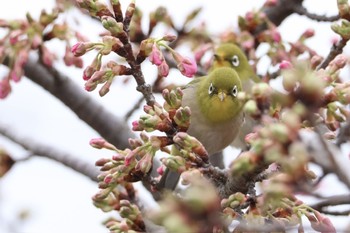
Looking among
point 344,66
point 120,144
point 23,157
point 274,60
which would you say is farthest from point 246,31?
point 344,66

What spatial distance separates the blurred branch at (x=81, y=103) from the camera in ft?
14.7

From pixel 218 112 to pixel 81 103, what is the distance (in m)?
0.90

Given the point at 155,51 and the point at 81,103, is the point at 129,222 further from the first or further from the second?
the point at 81,103

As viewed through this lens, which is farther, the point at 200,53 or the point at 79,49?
the point at 200,53

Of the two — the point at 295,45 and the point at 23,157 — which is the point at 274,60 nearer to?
the point at 295,45

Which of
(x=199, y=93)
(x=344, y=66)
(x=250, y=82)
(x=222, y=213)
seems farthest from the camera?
(x=250, y=82)

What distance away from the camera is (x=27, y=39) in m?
4.18

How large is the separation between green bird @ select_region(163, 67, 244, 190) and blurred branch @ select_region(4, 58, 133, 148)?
0.47 metres

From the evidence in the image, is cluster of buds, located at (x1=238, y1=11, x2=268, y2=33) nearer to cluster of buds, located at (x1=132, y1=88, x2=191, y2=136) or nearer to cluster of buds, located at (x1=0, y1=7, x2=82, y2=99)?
cluster of buds, located at (x1=0, y1=7, x2=82, y2=99)

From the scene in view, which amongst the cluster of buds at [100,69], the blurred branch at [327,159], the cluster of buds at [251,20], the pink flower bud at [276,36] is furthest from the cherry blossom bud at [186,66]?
the cluster of buds at [251,20]

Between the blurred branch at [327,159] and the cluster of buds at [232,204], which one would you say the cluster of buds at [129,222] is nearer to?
the cluster of buds at [232,204]

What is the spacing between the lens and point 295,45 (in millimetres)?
4574

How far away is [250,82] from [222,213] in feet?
11.9

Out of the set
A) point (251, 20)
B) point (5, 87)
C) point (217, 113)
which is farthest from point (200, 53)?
point (5, 87)
